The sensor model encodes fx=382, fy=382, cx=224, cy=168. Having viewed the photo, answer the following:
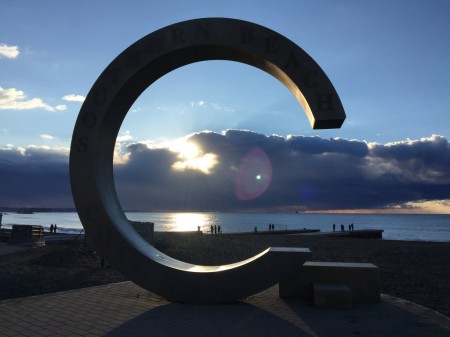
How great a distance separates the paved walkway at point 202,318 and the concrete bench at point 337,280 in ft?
1.05

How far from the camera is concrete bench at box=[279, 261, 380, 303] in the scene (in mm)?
8898

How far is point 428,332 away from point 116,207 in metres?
7.04

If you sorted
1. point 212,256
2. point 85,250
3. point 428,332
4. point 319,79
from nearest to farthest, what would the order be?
1. point 428,332
2. point 319,79
3. point 85,250
4. point 212,256

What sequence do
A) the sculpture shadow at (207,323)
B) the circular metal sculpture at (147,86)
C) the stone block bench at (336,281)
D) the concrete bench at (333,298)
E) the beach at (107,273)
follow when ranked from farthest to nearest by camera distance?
the beach at (107,273), the stone block bench at (336,281), the concrete bench at (333,298), the circular metal sculpture at (147,86), the sculpture shadow at (207,323)

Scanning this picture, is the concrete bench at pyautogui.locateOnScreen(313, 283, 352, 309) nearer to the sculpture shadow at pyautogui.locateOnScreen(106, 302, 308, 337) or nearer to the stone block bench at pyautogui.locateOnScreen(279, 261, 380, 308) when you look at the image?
the stone block bench at pyautogui.locateOnScreen(279, 261, 380, 308)

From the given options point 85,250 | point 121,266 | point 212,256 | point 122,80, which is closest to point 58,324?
point 121,266

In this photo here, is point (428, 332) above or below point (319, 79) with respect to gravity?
below

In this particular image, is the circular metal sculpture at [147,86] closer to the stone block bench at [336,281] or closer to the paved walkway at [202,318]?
the paved walkway at [202,318]

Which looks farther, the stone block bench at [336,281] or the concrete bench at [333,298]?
the stone block bench at [336,281]

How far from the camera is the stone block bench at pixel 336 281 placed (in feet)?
29.1

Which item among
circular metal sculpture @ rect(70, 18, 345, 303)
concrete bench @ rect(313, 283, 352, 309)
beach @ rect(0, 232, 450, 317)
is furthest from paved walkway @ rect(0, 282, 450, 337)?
beach @ rect(0, 232, 450, 317)

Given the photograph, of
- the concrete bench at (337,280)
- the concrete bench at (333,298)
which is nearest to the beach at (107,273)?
the concrete bench at (337,280)

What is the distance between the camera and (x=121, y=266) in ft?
28.2

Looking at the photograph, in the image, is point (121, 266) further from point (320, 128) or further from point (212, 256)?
point (212, 256)
